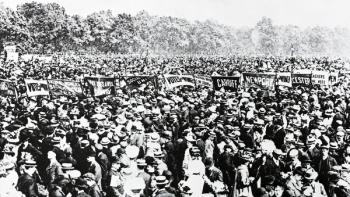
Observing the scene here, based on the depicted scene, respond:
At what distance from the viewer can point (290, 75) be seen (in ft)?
54.0

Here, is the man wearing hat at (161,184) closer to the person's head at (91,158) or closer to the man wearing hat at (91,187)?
the man wearing hat at (91,187)

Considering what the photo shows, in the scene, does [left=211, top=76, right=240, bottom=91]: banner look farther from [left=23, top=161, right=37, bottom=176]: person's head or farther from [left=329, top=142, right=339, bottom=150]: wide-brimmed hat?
[left=23, top=161, right=37, bottom=176]: person's head

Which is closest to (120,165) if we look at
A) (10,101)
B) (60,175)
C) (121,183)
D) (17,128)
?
(121,183)

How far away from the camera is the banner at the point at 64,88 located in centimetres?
1482

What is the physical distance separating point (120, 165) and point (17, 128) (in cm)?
356

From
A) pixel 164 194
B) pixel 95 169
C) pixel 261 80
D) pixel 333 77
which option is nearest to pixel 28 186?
pixel 95 169

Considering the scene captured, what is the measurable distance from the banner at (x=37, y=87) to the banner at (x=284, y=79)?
8443 millimetres

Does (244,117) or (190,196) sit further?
(244,117)

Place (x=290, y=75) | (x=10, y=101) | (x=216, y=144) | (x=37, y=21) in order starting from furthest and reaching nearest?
(x=37, y=21) → (x=290, y=75) → (x=10, y=101) → (x=216, y=144)

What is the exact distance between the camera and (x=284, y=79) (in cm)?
1658

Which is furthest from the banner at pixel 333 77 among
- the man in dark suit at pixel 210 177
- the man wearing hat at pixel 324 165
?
the man in dark suit at pixel 210 177

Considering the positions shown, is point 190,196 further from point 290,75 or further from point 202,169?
point 290,75

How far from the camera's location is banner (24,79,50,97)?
1391 centimetres

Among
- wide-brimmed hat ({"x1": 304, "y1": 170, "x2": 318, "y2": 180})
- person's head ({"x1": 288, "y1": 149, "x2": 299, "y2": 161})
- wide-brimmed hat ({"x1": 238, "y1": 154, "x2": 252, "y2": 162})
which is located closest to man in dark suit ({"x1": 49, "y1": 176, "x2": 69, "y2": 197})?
wide-brimmed hat ({"x1": 238, "y1": 154, "x2": 252, "y2": 162})
